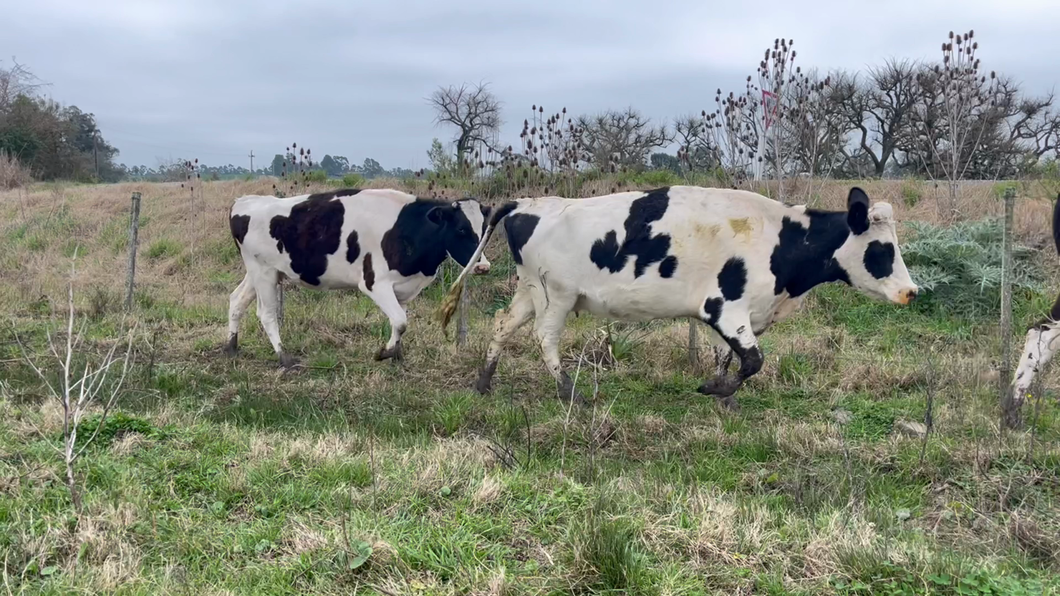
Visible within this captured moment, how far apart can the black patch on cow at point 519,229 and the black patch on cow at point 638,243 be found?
2.01 ft

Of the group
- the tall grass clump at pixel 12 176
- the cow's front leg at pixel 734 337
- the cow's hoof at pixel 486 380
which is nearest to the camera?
the cow's front leg at pixel 734 337

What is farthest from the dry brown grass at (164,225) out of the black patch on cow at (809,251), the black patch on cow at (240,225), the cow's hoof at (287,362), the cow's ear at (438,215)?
the black patch on cow at (809,251)

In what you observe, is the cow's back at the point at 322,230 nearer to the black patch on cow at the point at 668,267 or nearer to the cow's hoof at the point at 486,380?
the cow's hoof at the point at 486,380

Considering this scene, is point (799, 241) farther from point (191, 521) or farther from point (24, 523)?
point (24, 523)

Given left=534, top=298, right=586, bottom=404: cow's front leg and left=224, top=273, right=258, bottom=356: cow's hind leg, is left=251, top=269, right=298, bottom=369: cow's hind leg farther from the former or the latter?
left=534, top=298, right=586, bottom=404: cow's front leg

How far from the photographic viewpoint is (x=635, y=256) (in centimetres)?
688

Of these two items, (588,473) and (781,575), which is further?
(588,473)

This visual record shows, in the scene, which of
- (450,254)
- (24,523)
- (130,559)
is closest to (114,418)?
(24,523)

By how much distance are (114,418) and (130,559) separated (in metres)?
2.03

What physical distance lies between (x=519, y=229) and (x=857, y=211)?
291cm

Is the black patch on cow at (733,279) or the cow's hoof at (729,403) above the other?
the black patch on cow at (733,279)

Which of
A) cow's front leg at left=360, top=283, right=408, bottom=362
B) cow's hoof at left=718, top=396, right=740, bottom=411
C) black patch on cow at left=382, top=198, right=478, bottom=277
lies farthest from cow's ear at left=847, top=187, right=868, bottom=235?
cow's front leg at left=360, top=283, right=408, bottom=362

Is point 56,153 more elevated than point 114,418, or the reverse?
point 56,153

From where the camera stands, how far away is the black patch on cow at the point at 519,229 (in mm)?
7211
